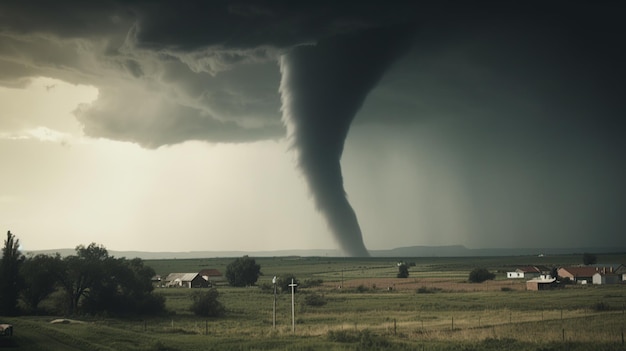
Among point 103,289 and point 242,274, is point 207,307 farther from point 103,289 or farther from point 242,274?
point 242,274

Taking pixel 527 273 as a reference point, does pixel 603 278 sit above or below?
below

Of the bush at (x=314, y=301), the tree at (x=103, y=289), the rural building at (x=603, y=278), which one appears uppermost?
the tree at (x=103, y=289)

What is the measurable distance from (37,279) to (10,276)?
3.71m

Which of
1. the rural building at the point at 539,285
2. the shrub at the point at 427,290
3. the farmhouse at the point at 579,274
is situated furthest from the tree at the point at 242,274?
the farmhouse at the point at 579,274

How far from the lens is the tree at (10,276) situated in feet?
183

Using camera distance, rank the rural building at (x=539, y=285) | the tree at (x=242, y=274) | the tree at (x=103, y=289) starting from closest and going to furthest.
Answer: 1. the tree at (x=103, y=289)
2. the rural building at (x=539, y=285)
3. the tree at (x=242, y=274)

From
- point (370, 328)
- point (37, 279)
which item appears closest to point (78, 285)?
point (37, 279)

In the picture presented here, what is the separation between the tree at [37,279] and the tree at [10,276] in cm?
164

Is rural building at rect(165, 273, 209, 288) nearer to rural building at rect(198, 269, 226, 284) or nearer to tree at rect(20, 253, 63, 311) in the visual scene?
rural building at rect(198, 269, 226, 284)

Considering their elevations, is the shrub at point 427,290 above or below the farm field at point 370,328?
below

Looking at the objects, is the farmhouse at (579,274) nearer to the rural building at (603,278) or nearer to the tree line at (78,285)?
the rural building at (603,278)

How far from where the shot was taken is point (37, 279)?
60.3m

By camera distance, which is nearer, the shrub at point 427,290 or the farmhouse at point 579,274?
the shrub at point 427,290

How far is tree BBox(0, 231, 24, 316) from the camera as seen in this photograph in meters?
55.7
